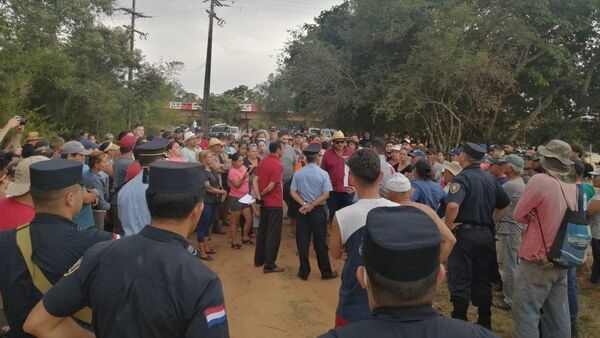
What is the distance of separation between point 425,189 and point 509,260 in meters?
1.68

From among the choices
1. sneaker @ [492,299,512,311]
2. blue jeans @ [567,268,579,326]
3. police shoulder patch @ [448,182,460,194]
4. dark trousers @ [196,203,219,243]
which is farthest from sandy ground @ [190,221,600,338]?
police shoulder patch @ [448,182,460,194]

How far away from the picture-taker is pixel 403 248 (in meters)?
1.36

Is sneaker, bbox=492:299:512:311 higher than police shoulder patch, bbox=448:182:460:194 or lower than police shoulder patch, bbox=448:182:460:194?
lower

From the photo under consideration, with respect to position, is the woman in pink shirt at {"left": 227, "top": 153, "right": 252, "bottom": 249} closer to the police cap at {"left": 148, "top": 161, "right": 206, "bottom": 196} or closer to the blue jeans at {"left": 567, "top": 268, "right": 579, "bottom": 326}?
the blue jeans at {"left": 567, "top": 268, "right": 579, "bottom": 326}

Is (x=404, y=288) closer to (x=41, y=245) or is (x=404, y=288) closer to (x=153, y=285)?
(x=153, y=285)

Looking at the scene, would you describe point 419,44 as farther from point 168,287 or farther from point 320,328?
point 168,287

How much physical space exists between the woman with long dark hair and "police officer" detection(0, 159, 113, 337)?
3.72 metres

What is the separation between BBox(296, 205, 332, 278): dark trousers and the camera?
6289 millimetres

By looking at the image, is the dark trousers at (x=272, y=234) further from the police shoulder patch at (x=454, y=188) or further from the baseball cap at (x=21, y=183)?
the baseball cap at (x=21, y=183)

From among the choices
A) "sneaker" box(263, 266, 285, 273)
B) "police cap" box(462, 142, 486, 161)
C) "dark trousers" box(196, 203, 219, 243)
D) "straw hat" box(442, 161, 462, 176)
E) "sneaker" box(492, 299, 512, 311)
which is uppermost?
"police cap" box(462, 142, 486, 161)

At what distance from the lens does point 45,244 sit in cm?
218

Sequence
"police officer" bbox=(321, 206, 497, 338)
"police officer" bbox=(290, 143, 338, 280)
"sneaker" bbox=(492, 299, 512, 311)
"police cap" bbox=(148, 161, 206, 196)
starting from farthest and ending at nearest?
"police officer" bbox=(290, 143, 338, 280), "sneaker" bbox=(492, 299, 512, 311), "police cap" bbox=(148, 161, 206, 196), "police officer" bbox=(321, 206, 497, 338)

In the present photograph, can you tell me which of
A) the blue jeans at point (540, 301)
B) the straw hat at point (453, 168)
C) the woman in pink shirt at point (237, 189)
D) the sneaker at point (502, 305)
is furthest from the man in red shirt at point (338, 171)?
the blue jeans at point (540, 301)

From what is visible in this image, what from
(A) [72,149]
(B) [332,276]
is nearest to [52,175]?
(A) [72,149]
